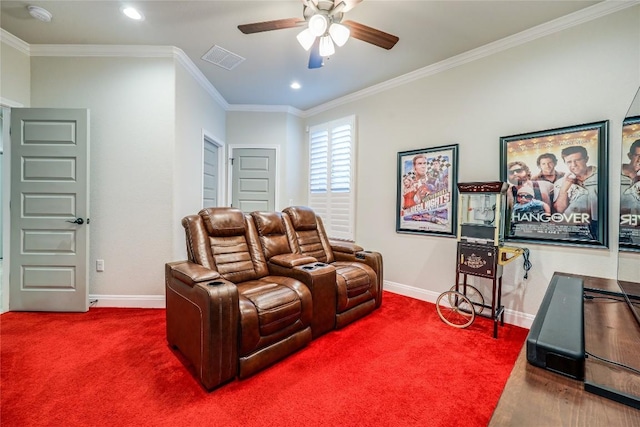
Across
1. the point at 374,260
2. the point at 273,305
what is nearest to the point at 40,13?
the point at 273,305

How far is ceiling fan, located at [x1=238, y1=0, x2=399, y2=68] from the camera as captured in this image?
1900 mm

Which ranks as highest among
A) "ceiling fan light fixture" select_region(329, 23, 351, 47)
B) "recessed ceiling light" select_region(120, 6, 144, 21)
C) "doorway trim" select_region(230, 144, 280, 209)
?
"recessed ceiling light" select_region(120, 6, 144, 21)

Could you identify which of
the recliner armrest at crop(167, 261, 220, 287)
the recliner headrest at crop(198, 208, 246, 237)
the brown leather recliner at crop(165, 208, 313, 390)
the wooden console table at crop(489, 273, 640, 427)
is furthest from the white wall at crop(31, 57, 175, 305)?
the wooden console table at crop(489, 273, 640, 427)

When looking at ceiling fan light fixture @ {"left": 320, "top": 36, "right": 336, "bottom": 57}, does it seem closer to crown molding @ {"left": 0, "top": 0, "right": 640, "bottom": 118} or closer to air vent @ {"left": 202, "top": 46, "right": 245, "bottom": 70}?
air vent @ {"left": 202, "top": 46, "right": 245, "bottom": 70}

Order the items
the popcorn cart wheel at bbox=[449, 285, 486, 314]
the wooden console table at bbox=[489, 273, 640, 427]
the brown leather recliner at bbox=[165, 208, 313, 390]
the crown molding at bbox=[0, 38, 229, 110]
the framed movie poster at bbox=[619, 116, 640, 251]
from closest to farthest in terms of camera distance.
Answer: the wooden console table at bbox=[489, 273, 640, 427] < the framed movie poster at bbox=[619, 116, 640, 251] < the brown leather recliner at bbox=[165, 208, 313, 390] < the popcorn cart wheel at bbox=[449, 285, 486, 314] < the crown molding at bbox=[0, 38, 229, 110]

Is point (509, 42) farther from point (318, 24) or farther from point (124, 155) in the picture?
point (124, 155)

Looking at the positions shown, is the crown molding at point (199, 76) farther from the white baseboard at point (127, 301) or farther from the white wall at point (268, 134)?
the white baseboard at point (127, 301)

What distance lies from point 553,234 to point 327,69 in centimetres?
299

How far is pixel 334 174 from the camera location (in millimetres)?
4430

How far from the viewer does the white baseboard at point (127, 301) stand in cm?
307

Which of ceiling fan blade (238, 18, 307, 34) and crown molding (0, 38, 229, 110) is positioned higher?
crown molding (0, 38, 229, 110)

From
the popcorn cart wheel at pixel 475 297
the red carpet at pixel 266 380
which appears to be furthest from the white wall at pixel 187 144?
the popcorn cart wheel at pixel 475 297

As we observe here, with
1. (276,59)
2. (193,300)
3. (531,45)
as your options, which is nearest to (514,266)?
(531,45)

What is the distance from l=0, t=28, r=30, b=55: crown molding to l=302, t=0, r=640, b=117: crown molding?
3838 mm
